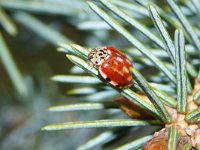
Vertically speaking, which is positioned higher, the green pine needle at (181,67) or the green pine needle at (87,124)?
the green pine needle at (181,67)

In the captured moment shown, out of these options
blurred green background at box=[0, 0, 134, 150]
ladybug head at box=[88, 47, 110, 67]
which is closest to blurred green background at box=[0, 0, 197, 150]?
blurred green background at box=[0, 0, 134, 150]

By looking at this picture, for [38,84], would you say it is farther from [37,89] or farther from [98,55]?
[98,55]

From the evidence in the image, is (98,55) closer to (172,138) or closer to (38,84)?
(172,138)

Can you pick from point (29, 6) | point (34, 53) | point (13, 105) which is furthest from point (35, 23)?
point (13, 105)

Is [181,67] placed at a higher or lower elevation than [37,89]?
lower

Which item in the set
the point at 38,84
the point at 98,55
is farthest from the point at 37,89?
the point at 98,55

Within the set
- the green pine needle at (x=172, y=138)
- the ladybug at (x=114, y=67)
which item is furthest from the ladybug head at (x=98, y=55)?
the green pine needle at (x=172, y=138)

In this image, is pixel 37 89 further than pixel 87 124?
Yes

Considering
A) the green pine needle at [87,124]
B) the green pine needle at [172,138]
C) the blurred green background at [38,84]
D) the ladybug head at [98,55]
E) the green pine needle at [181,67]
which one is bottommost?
the green pine needle at [172,138]

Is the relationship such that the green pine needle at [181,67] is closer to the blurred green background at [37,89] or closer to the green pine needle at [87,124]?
the green pine needle at [87,124]
